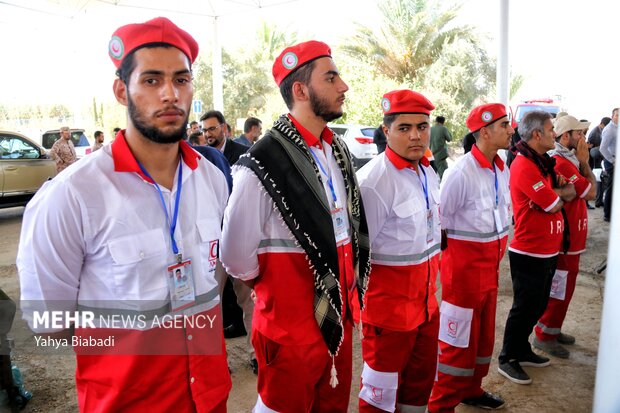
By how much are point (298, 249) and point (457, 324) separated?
1632 millimetres

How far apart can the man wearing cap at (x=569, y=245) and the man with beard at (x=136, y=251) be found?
372 centimetres

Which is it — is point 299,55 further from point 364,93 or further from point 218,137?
point 364,93

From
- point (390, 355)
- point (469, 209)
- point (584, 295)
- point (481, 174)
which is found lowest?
point (584, 295)

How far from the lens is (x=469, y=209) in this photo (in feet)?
11.0

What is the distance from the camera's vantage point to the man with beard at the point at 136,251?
1.61 meters

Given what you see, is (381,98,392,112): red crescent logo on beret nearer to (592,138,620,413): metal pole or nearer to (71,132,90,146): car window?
(592,138,620,413): metal pole

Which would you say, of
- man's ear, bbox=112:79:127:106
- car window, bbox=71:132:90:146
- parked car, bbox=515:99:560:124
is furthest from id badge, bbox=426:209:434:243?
car window, bbox=71:132:90:146

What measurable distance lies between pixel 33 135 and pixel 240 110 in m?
12.3

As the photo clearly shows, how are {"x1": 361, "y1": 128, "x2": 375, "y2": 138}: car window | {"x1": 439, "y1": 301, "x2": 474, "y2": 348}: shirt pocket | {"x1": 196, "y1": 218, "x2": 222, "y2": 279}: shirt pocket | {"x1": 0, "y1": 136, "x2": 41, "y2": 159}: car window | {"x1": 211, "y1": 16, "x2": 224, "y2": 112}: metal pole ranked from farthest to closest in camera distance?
{"x1": 211, "y1": 16, "x2": 224, "y2": 112}: metal pole < {"x1": 361, "y1": 128, "x2": 375, "y2": 138}: car window < {"x1": 0, "y1": 136, "x2": 41, "y2": 159}: car window < {"x1": 439, "y1": 301, "x2": 474, "y2": 348}: shirt pocket < {"x1": 196, "y1": 218, "x2": 222, "y2": 279}: shirt pocket

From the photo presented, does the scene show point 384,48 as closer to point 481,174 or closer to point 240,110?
point 240,110

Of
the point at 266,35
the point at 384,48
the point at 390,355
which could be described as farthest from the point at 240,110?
the point at 390,355

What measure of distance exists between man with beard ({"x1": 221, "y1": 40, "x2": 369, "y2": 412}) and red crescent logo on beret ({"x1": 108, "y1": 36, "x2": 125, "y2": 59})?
716 mm

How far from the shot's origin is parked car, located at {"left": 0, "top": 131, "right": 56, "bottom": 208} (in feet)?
36.7

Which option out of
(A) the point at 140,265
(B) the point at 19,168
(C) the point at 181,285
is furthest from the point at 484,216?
(B) the point at 19,168
